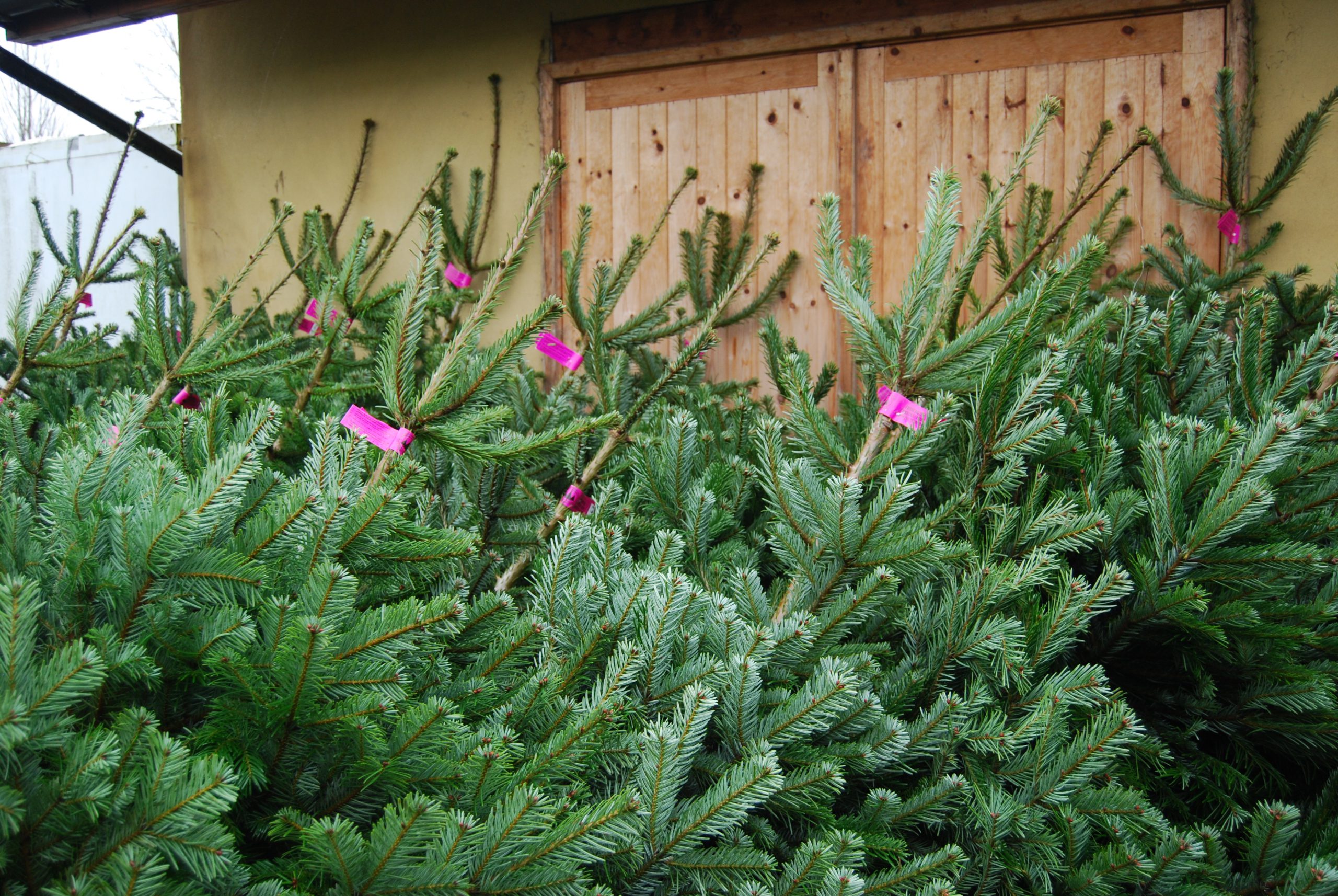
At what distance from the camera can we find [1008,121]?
4.05 meters

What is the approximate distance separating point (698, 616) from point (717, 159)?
3.53 m

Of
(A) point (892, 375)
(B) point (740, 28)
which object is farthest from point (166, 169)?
(A) point (892, 375)

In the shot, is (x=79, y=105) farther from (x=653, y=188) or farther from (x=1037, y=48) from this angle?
(x=1037, y=48)

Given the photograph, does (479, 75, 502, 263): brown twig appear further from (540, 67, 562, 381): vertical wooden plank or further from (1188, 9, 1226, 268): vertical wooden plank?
(1188, 9, 1226, 268): vertical wooden plank

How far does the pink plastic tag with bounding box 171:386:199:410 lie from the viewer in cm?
209

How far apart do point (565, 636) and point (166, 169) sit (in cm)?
725

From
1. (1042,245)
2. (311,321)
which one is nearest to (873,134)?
(1042,245)

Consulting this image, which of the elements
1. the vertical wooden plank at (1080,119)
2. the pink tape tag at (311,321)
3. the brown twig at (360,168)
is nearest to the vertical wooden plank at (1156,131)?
the vertical wooden plank at (1080,119)

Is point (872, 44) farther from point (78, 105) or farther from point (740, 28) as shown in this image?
point (78, 105)

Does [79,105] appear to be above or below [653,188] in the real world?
above

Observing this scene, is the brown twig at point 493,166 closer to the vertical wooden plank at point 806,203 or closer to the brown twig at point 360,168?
the brown twig at point 360,168

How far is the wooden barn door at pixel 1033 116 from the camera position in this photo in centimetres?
379

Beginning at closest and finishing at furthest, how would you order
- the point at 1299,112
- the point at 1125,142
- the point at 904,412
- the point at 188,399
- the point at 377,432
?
the point at 377,432 → the point at 904,412 → the point at 188,399 → the point at 1299,112 → the point at 1125,142

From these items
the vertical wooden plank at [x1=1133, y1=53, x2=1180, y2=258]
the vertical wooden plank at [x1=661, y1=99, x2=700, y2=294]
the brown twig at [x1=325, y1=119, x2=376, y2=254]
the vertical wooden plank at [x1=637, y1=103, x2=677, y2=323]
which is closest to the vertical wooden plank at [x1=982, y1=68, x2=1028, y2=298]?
the vertical wooden plank at [x1=1133, y1=53, x2=1180, y2=258]
